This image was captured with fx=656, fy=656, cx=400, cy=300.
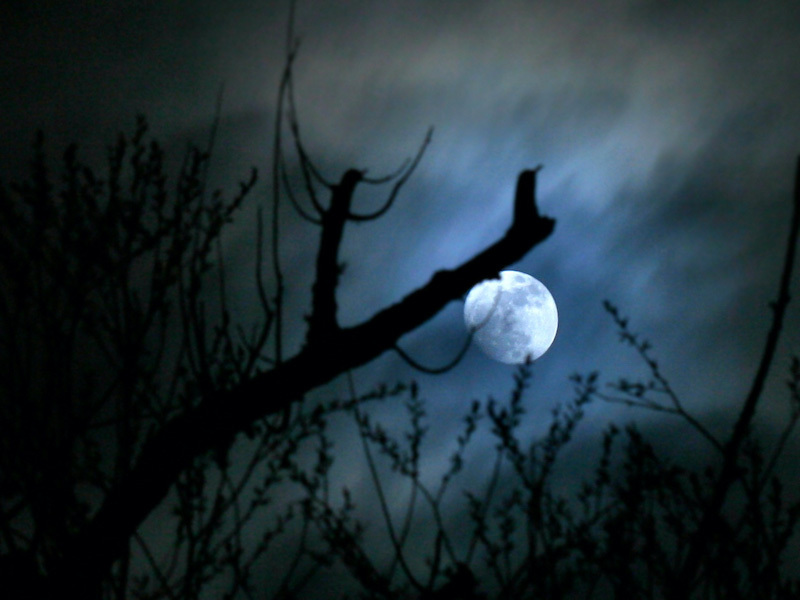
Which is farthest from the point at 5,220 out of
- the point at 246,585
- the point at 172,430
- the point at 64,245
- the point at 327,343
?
the point at 246,585

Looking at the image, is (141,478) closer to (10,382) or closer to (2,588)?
(2,588)

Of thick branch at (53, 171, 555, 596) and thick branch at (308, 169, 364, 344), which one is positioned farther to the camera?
thick branch at (308, 169, 364, 344)

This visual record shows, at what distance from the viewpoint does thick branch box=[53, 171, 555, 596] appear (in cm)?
229

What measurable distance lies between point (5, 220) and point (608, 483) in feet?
14.2

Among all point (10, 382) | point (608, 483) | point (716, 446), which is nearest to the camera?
point (716, 446)

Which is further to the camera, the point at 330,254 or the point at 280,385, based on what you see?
the point at 330,254

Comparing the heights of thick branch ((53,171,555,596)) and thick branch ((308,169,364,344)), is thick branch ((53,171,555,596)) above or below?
below

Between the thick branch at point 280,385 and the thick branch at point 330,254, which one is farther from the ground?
the thick branch at point 330,254

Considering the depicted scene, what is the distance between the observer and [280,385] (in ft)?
7.85

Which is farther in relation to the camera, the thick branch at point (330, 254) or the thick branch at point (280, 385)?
the thick branch at point (330, 254)

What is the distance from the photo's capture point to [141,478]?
229 cm

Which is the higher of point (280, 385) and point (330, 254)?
point (330, 254)

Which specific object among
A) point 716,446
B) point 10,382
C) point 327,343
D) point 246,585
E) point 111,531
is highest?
point 10,382

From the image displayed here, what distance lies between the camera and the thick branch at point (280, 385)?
2.29 metres
